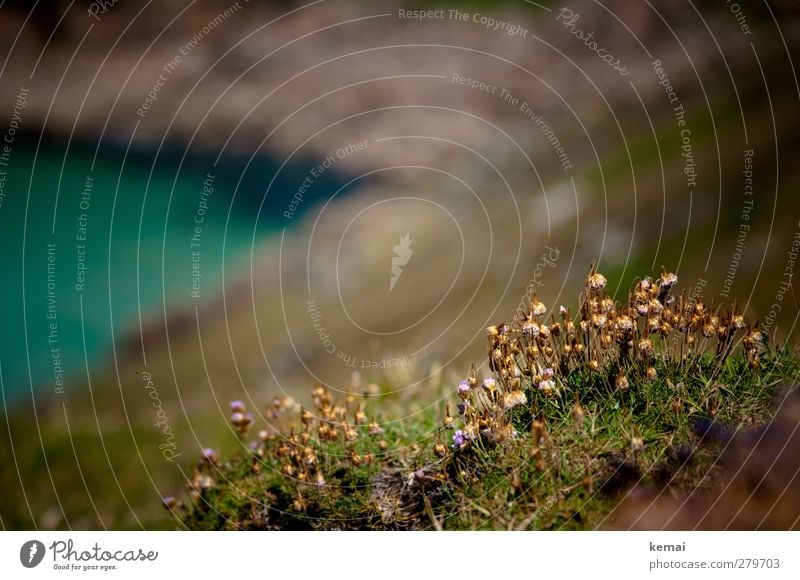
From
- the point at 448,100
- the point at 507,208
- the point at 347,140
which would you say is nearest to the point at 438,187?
the point at 507,208

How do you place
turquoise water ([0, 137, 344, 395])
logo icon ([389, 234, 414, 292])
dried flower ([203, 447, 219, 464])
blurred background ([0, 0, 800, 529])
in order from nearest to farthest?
dried flower ([203, 447, 219, 464]) → blurred background ([0, 0, 800, 529]) → logo icon ([389, 234, 414, 292]) → turquoise water ([0, 137, 344, 395])

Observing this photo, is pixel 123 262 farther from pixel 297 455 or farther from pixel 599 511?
pixel 599 511

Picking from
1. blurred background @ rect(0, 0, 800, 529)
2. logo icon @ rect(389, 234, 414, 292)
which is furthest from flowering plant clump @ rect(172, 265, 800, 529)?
logo icon @ rect(389, 234, 414, 292)

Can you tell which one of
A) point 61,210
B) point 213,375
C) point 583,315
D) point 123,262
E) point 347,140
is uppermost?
point 347,140

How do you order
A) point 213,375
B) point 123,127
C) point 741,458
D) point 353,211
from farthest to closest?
point 123,127, point 353,211, point 213,375, point 741,458
